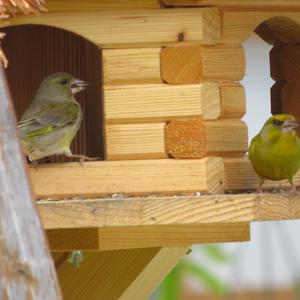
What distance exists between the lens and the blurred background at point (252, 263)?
5973 mm

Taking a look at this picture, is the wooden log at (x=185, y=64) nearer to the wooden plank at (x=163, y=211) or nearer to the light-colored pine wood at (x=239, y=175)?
the light-colored pine wood at (x=239, y=175)

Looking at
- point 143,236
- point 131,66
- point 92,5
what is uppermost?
point 92,5

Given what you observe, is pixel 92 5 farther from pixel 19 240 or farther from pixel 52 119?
pixel 19 240

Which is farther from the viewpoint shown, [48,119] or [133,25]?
[48,119]

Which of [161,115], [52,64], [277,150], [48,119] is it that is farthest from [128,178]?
[52,64]

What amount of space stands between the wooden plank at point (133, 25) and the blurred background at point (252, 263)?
92 centimetres

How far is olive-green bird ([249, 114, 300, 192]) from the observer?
4.97 m

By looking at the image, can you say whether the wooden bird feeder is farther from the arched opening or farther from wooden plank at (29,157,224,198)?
the arched opening

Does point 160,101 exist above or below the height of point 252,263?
above

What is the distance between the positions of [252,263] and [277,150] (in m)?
4.00

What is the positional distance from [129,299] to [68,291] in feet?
0.89

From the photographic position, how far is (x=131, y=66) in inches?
183

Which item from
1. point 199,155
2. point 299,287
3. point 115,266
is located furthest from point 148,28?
point 299,287

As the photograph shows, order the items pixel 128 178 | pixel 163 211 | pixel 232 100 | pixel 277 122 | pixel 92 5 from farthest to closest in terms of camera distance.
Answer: pixel 277 122 < pixel 232 100 < pixel 92 5 < pixel 128 178 < pixel 163 211
